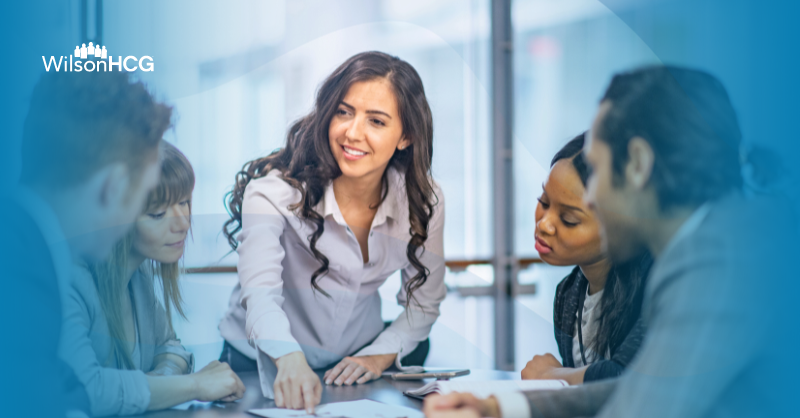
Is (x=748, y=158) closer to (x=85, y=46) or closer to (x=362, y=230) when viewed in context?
(x=362, y=230)

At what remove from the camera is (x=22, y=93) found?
3.34ft

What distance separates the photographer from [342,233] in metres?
1.22

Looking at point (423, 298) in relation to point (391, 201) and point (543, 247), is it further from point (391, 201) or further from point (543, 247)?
point (543, 247)

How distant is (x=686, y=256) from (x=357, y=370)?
678 mm

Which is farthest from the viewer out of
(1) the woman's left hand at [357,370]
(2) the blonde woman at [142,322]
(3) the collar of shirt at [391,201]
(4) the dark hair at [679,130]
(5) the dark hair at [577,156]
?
(3) the collar of shirt at [391,201]

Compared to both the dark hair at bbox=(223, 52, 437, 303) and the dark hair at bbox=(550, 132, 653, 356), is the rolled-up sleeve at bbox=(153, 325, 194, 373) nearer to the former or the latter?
the dark hair at bbox=(223, 52, 437, 303)

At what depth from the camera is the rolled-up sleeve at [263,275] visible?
1.07m

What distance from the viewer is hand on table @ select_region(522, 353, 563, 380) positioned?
108 centimetres

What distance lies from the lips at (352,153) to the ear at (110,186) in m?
0.40

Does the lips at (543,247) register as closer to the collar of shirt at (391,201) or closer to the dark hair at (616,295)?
the dark hair at (616,295)

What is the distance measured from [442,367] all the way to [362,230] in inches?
13.4

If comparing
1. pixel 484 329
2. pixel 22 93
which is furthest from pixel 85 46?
pixel 484 329

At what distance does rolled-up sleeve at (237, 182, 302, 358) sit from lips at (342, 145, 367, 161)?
174 millimetres

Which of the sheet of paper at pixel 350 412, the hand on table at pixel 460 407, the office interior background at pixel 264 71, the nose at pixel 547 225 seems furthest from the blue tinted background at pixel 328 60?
the hand on table at pixel 460 407
